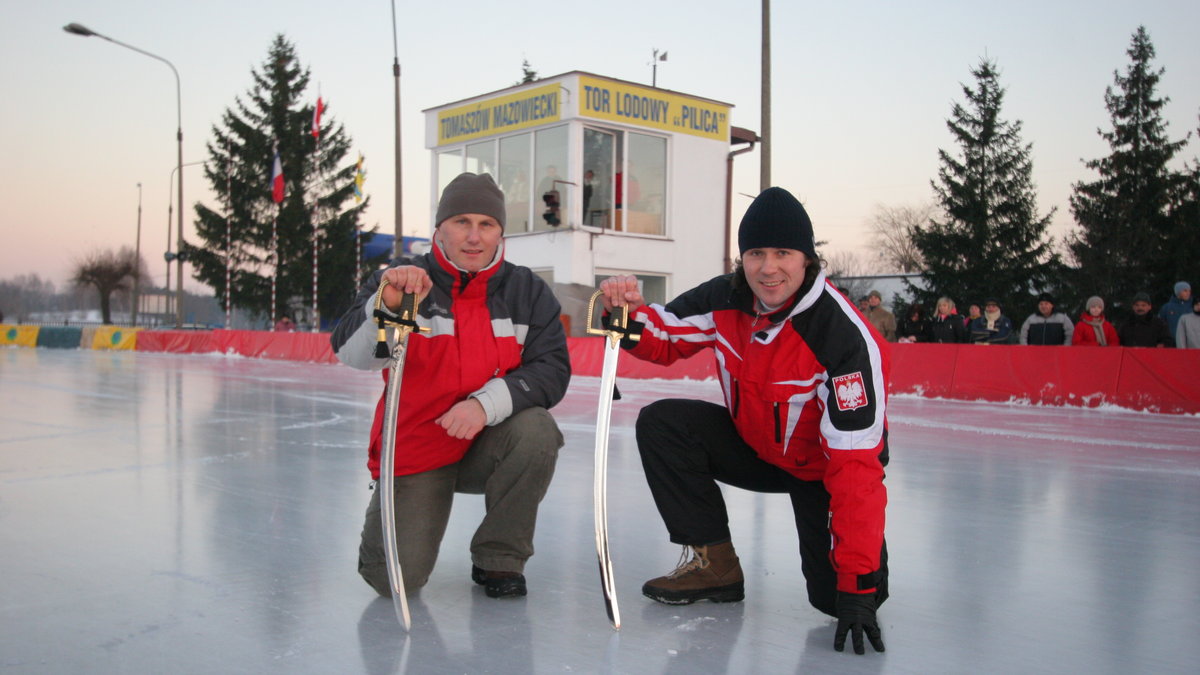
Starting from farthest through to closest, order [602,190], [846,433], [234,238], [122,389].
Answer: [234,238]
[602,190]
[122,389]
[846,433]

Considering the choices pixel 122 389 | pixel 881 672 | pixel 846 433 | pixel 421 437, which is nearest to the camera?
pixel 881 672

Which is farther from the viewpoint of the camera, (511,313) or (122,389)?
(122,389)

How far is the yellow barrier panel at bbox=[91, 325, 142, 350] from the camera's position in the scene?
26656 millimetres

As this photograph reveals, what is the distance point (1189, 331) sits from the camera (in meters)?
10.6

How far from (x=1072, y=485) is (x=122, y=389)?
9931 millimetres

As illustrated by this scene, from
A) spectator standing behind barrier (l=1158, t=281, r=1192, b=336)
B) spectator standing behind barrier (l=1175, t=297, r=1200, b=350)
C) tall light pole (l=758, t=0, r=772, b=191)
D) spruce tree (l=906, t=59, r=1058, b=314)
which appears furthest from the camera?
spruce tree (l=906, t=59, r=1058, b=314)

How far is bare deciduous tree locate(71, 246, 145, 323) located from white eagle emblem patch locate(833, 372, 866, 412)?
5228 cm

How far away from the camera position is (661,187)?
20922 millimetres

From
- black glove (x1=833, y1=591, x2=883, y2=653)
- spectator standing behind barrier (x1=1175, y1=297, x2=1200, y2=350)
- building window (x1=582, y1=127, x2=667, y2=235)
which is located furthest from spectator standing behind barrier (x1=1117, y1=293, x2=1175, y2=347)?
building window (x1=582, y1=127, x2=667, y2=235)

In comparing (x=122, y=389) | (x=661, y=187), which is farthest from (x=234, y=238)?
(x=122, y=389)

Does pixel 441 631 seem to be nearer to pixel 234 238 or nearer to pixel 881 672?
pixel 881 672

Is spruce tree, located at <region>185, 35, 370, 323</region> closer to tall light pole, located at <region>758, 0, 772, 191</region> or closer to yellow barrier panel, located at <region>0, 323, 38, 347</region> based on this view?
yellow barrier panel, located at <region>0, 323, 38, 347</region>

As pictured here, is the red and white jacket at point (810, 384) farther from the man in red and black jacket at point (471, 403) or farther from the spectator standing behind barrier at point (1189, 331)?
the spectator standing behind barrier at point (1189, 331)

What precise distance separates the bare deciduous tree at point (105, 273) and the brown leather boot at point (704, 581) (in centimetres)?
5177
